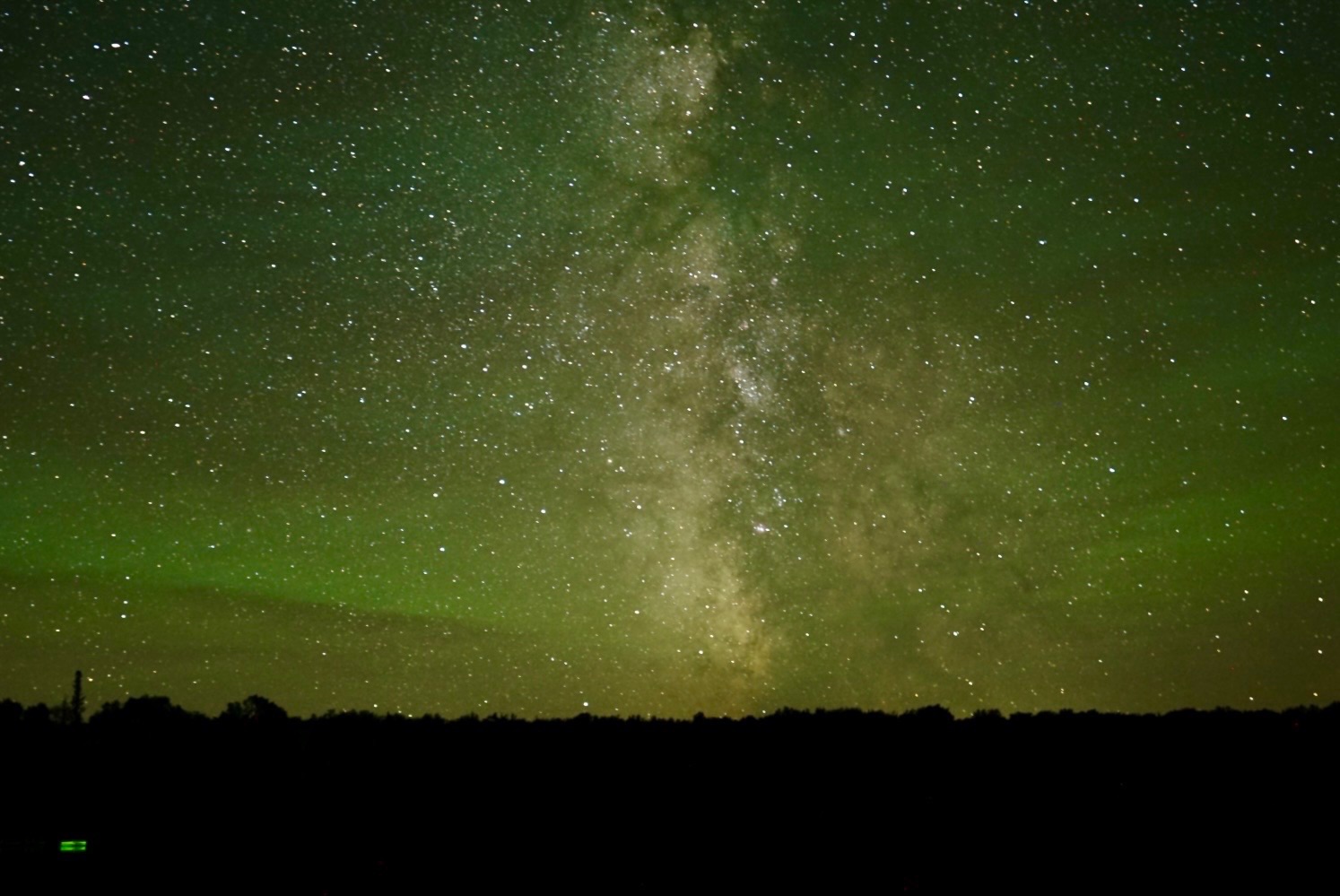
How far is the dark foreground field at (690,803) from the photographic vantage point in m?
15.3

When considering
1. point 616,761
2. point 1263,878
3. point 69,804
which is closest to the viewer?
point 1263,878

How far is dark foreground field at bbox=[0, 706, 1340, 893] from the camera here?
15320 millimetres

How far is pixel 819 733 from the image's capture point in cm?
1723

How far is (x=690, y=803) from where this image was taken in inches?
653

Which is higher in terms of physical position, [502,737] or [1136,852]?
[502,737]

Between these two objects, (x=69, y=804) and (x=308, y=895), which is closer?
(x=308, y=895)

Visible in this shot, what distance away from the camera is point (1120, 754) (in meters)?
16.6

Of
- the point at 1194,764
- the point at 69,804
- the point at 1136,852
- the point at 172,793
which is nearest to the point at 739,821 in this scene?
the point at 1136,852

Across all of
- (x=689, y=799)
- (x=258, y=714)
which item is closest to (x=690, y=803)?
(x=689, y=799)

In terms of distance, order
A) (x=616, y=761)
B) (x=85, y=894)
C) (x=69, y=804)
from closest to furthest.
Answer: (x=85, y=894)
(x=69, y=804)
(x=616, y=761)

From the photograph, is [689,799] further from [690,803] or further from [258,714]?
[258,714]

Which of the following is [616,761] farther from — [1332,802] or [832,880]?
[1332,802]

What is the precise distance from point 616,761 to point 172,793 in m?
5.53

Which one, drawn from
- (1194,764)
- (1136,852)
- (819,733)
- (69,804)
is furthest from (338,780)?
(1194,764)
